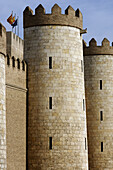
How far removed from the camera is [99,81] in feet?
120

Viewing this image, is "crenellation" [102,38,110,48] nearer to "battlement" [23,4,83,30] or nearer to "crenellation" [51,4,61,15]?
"battlement" [23,4,83,30]

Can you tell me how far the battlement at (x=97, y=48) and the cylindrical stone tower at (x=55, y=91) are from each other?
5457mm

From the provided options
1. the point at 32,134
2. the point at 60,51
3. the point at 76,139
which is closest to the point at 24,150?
the point at 32,134

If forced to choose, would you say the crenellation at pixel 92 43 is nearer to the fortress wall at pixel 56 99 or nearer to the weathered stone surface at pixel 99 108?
the weathered stone surface at pixel 99 108

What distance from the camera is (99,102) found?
120ft

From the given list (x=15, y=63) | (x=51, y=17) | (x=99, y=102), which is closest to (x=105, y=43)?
(x=99, y=102)

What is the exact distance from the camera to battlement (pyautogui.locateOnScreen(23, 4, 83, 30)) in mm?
30703

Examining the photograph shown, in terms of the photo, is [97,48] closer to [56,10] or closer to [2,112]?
[56,10]

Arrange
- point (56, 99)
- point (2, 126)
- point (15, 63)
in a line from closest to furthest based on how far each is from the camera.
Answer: point (2, 126), point (15, 63), point (56, 99)

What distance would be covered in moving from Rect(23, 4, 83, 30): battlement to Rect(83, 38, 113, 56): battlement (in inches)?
217

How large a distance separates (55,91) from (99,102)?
7440 mm

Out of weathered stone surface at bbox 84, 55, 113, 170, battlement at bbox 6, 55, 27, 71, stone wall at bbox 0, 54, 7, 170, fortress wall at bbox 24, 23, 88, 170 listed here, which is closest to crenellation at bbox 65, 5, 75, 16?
fortress wall at bbox 24, 23, 88, 170

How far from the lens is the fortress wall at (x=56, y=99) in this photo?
95.7 feet

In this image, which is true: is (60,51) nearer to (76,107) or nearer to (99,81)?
(76,107)
